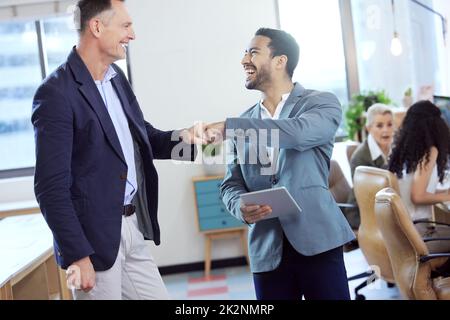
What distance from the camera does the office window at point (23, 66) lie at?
3.90ft

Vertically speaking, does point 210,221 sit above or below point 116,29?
below

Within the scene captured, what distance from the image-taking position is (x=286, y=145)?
1.14 metres

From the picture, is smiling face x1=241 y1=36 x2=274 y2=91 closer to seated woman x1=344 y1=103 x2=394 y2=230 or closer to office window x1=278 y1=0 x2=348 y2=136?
office window x1=278 y1=0 x2=348 y2=136

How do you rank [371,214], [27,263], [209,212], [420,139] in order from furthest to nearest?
1. [371,214]
2. [420,139]
3. [27,263]
4. [209,212]

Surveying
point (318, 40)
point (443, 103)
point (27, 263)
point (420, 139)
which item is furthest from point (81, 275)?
point (420, 139)

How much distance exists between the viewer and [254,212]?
1211 mm

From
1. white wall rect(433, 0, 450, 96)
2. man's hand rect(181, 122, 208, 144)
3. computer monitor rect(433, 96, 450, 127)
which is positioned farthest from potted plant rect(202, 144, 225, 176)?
computer monitor rect(433, 96, 450, 127)

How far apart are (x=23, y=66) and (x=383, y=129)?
1440 mm

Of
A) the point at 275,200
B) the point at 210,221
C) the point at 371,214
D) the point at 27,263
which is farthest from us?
the point at 371,214

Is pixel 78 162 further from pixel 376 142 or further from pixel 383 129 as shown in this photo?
pixel 376 142

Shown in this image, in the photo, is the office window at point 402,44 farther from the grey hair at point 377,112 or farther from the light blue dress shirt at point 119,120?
the light blue dress shirt at point 119,120

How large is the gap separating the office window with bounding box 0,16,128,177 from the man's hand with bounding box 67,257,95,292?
8.1 inches
